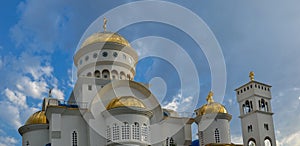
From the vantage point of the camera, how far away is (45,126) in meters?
30.9

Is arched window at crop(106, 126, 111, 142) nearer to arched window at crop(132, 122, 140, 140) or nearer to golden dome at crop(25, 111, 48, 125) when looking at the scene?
arched window at crop(132, 122, 140, 140)

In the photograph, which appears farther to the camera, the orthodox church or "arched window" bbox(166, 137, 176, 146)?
"arched window" bbox(166, 137, 176, 146)

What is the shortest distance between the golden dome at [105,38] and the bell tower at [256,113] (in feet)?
36.8

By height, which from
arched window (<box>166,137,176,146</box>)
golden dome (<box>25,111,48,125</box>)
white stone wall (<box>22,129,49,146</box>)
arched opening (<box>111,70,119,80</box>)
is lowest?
arched window (<box>166,137,176,146</box>)

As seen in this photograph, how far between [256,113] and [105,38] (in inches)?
559

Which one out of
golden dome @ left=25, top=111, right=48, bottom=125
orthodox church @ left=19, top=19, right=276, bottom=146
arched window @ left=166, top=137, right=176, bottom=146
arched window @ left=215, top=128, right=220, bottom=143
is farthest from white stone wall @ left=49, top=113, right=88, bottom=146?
arched window @ left=215, top=128, right=220, bottom=143

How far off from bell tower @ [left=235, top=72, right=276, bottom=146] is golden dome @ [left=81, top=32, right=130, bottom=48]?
36.8 ft

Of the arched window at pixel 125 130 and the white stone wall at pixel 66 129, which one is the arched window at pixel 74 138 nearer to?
the white stone wall at pixel 66 129

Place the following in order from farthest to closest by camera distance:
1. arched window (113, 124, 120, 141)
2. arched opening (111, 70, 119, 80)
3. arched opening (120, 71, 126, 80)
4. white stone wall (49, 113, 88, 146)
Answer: arched opening (120, 71, 126, 80) < arched opening (111, 70, 119, 80) < white stone wall (49, 113, 88, 146) < arched window (113, 124, 120, 141)

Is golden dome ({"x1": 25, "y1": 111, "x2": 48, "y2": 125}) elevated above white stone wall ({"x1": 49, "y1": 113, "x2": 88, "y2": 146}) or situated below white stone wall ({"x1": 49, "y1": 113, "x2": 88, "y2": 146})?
above

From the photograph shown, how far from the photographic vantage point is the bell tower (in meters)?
33.2

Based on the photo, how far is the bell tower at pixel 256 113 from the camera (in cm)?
3322

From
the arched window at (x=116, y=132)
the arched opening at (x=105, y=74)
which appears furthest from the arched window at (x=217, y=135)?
the arched opening at (x=105, y=74)

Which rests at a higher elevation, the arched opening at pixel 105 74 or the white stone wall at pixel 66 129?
the arched opening at pixel 105 74
